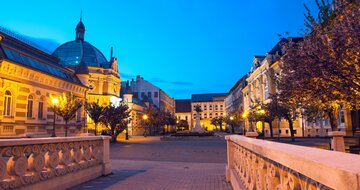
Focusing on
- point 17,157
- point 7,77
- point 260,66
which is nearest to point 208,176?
point 17,157

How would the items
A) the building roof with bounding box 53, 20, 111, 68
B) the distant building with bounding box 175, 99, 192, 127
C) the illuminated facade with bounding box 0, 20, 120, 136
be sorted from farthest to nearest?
the distant building with bounding box 175, 99, 192, 127 < the building roof with bounding box 53, 20, 111, 68 < the illuminated facade with bounding box 0, 20, 120, 136

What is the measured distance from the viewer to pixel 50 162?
6484 millimetres

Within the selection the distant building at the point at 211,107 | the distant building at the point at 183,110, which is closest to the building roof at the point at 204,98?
the distant building at the point at 211,107

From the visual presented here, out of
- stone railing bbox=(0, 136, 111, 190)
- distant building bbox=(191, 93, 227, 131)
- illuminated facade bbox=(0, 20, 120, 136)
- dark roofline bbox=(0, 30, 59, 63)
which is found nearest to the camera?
stone railing bbox=(0, 136, 111, 190)

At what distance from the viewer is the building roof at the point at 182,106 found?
143m

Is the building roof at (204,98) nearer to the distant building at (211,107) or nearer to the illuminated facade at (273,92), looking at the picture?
the distant building at (211,107)

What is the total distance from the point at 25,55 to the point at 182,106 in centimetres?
11785

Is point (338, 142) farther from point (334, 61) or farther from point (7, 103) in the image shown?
point (7, 103)

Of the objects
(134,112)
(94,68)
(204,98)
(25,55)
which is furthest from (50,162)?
(204,98)

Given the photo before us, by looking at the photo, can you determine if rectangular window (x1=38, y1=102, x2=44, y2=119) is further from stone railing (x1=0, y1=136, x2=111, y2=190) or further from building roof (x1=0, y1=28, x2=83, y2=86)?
stone railing (x1=0, y1=136, x2=111, y2=190)

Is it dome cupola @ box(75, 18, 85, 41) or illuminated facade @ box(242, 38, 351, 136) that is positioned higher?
dome cupola @ box(75, 18, 85, 41)

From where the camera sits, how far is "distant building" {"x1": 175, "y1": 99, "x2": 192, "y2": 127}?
459 ft

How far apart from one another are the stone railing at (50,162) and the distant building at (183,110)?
130m

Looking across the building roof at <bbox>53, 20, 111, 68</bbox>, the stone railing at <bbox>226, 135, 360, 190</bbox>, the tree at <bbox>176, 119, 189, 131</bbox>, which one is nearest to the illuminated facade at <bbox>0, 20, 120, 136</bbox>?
the building roof at <bbox>53, 20, 111, 68</bbox>
